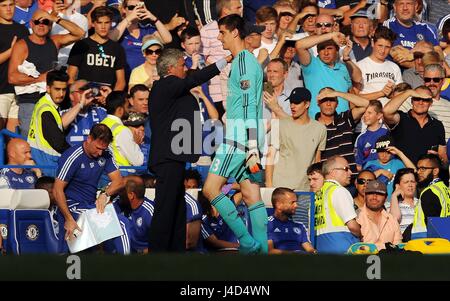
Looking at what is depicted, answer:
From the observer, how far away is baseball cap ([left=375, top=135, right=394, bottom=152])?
11453mm

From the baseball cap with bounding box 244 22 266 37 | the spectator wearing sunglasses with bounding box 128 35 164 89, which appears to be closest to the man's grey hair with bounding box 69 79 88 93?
the spectator wearing sunglasses with bounding box 128 35 164 89

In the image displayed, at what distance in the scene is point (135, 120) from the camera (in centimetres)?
1105

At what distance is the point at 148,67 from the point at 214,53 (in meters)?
0.75

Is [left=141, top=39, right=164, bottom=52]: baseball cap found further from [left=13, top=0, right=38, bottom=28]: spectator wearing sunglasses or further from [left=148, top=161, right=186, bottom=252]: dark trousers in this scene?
[left=148, top=161, right=186, bottom=252]: dark trousers

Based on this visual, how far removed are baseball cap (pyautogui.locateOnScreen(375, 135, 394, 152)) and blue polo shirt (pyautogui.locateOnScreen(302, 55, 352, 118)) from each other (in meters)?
0.47

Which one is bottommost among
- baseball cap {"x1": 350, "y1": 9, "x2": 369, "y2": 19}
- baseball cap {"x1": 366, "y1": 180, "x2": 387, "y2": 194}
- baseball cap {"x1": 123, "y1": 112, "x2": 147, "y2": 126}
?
baseball cap {"x1": 366, "y1": 180, "x2": 387, "y2": 194}

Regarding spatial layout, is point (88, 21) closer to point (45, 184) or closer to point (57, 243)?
point (45, 184)

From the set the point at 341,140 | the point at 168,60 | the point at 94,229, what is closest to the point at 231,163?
the point at 168,60

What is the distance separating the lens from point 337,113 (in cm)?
1148

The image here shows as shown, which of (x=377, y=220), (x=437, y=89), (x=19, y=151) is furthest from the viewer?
(x=437, y=89)

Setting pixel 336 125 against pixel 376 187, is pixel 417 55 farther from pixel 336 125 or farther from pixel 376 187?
pixel 376 187

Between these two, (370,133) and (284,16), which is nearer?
(370,133)

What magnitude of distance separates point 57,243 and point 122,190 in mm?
742
